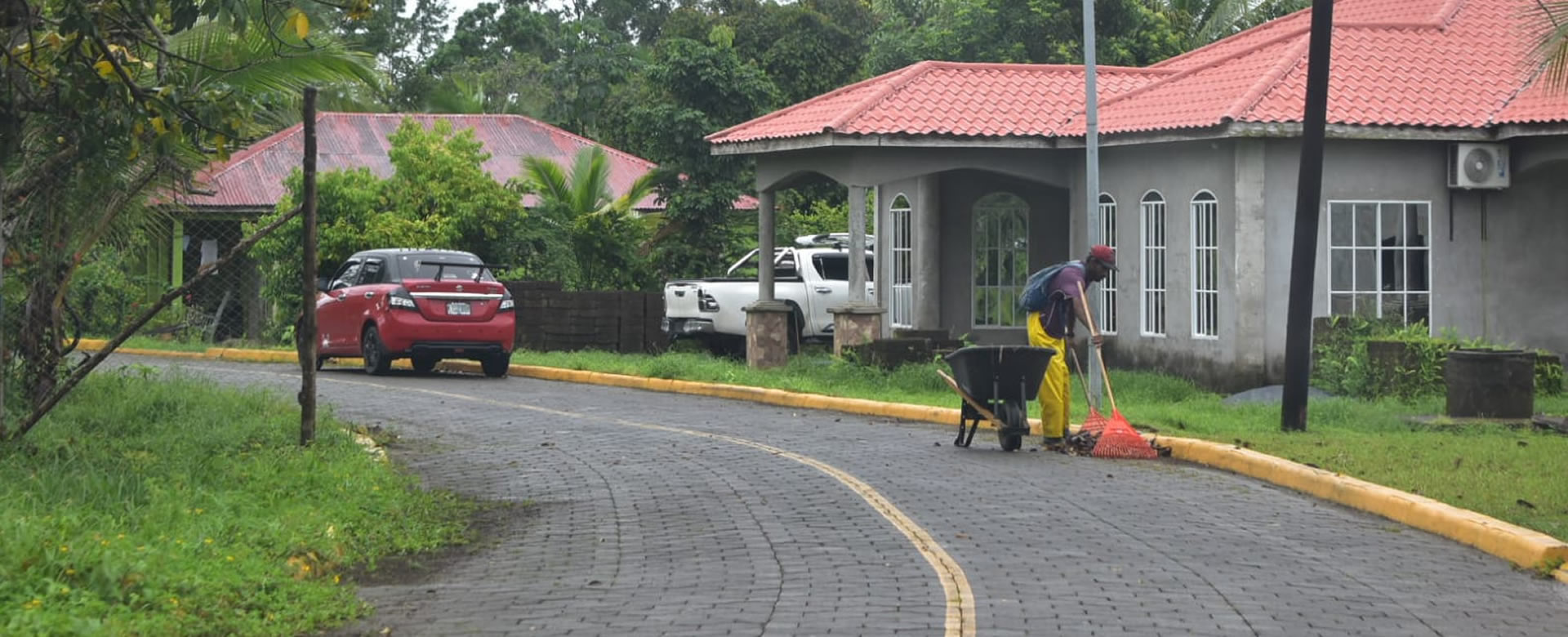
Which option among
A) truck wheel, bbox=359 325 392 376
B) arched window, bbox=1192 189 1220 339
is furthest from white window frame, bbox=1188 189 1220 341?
truck wheel, bbox=359 325 392 376

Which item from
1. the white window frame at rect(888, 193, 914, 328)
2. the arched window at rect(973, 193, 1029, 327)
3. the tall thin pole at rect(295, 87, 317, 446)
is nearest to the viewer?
the tall thin pole at rect(295, 87, 317, 446)

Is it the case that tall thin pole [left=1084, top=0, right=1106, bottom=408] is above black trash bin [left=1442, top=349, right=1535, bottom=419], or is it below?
above

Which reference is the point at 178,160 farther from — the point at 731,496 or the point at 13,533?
the point at 13,533

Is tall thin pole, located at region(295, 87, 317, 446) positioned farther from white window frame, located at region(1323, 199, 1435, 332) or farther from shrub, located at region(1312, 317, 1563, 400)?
white window frame, located at region(1323, 199, 1435, 332)

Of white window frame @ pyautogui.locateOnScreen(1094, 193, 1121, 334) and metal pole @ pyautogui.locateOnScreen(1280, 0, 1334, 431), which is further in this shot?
white window frame @ pyautogui.locateOnScreen(1094, 193, 1121, 334)

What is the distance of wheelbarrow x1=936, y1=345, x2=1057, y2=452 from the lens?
50.6 ft

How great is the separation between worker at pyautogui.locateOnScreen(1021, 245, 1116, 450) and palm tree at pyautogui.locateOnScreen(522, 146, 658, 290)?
16512 millimetres

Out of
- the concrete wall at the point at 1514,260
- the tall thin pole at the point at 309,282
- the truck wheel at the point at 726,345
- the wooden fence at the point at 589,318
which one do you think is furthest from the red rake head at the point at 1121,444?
the wooden fence at the point at 589,318

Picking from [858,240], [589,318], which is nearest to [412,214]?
[589,318]

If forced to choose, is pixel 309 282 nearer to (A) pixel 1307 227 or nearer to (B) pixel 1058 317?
(B) pixel 1058 317

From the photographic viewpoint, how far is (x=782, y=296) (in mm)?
28297

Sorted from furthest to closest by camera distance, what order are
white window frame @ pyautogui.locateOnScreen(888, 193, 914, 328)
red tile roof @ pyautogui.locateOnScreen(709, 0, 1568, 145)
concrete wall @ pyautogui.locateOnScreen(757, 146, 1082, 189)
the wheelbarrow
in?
white window frame @ pyautogui.locateOnScreen(888, 193, 914, 328), concrete wall @ pyautogui.locateOnScreen(757, 146, 1082, 189), red tile roof @ pyautogui.locateOnScreen(709, 0, 1568, 145), the wheelbarrow

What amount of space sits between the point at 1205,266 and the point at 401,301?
10.3m

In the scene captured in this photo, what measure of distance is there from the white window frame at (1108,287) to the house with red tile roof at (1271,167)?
0.10 feet
